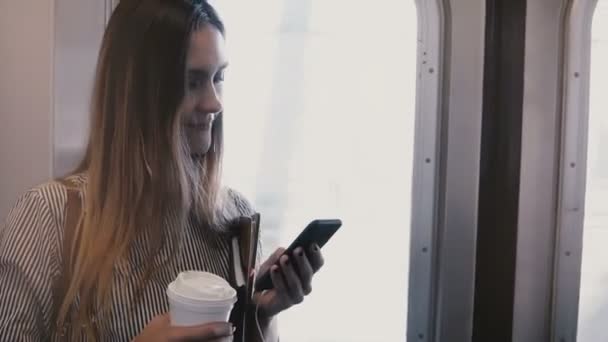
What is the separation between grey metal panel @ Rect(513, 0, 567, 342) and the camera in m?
1.35

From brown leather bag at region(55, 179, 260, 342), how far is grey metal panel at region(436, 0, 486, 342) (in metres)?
0.68

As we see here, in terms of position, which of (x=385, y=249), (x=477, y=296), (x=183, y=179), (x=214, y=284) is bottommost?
(x=477, y=296)

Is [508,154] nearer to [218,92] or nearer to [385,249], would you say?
[385,249]

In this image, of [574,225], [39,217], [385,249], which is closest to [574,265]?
[574,225]

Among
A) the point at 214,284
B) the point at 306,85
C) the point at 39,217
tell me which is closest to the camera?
the point at 214,284

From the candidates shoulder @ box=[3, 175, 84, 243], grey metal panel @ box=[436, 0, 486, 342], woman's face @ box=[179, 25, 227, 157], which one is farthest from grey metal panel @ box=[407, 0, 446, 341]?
shoulder @ box=[3, 175, 84, 243]

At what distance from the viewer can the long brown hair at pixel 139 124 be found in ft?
2.66

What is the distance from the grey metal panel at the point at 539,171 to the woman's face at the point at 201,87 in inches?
32.3

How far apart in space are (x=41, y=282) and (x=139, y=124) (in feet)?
0.83

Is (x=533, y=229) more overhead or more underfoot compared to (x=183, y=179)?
more underfoot

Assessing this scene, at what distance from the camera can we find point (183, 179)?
0.86 metres

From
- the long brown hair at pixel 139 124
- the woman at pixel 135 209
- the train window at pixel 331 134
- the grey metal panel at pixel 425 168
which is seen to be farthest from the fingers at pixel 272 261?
the grey metal panel at pixel 425 168

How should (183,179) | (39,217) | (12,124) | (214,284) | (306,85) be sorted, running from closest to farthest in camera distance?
1. (214,284)
2. (39,217)
3. (183,179)
4. (12,124)
5. (306,85)

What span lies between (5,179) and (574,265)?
1.32 metres
